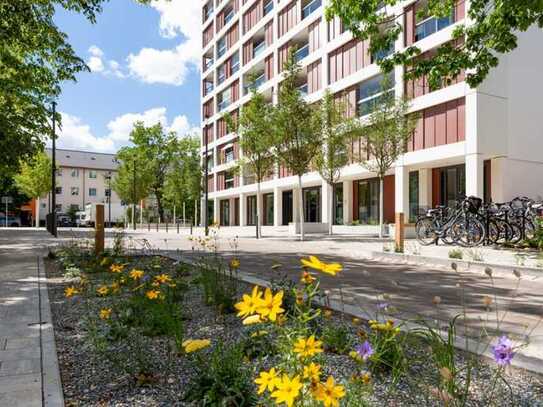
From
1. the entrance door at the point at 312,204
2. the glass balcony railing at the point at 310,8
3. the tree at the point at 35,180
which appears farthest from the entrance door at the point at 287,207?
the tree at the point at 35,180

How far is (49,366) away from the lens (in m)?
2.80

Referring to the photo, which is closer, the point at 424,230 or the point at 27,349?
the point at 27,349

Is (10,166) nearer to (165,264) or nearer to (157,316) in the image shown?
(165,264)

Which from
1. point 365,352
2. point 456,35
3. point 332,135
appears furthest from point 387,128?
point 365,352

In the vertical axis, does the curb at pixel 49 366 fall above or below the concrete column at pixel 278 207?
below

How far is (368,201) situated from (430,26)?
1062 centimetres

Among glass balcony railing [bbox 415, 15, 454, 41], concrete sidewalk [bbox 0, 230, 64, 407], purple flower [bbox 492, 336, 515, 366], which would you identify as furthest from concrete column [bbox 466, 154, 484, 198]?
purple flower [bbox 492, 336, 515, 366]

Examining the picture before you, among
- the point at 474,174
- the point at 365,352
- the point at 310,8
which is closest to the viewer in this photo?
the point at 365,352

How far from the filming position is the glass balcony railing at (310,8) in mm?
27947

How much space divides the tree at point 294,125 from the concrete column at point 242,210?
19.3m

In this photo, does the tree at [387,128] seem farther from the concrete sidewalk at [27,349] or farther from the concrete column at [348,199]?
the concrete sidewalk at [27,349]

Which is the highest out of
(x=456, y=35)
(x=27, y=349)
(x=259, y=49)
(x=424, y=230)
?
(x=259, y=49)

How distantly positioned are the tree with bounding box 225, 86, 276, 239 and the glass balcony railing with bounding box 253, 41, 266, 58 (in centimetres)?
1503

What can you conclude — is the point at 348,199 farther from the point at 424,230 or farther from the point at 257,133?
the point at 424,230
